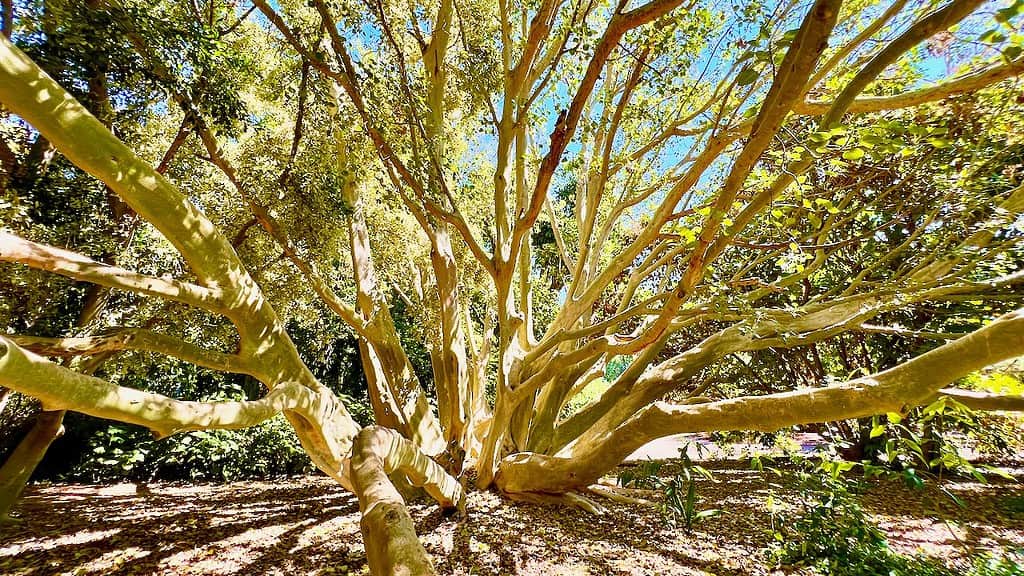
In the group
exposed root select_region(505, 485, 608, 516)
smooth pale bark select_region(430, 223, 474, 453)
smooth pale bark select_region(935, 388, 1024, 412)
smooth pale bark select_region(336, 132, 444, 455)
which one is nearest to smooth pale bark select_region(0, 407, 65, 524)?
smooth pale bark select_region(336, 132, 444, 455)

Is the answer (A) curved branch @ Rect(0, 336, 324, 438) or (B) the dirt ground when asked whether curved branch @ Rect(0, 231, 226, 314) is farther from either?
(B) the dirt ground

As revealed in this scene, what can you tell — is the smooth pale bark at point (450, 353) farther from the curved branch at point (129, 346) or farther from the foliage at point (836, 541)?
the foliage at point (836, 541)

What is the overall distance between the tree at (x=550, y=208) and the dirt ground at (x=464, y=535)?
50 cm

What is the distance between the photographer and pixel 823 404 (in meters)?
2.45

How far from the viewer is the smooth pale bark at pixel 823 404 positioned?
1.89 meters

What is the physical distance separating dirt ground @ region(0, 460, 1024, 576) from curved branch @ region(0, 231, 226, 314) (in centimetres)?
226

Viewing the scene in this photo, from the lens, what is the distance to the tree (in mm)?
1978

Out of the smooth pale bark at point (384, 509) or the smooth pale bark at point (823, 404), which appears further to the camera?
the smooth pale bark at point (823, 404)

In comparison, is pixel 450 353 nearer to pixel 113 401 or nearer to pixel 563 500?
pixel 563 500

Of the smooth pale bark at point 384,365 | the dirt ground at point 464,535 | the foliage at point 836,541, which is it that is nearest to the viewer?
the foliage at point 836,541

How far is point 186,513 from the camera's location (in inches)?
191

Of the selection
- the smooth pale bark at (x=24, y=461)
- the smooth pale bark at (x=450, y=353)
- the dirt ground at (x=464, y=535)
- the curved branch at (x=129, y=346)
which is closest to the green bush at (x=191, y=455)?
the dirt ground at (x=464, y=535)

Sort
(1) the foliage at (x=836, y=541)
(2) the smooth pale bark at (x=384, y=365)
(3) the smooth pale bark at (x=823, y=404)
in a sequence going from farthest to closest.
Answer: (2) the smooth pale bark at (x=384, y=365) → (1) the foliage at (x=836, y=541) → (3) the smooth pale bark at (x=823, y=404)

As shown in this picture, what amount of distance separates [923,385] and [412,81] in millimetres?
4652
